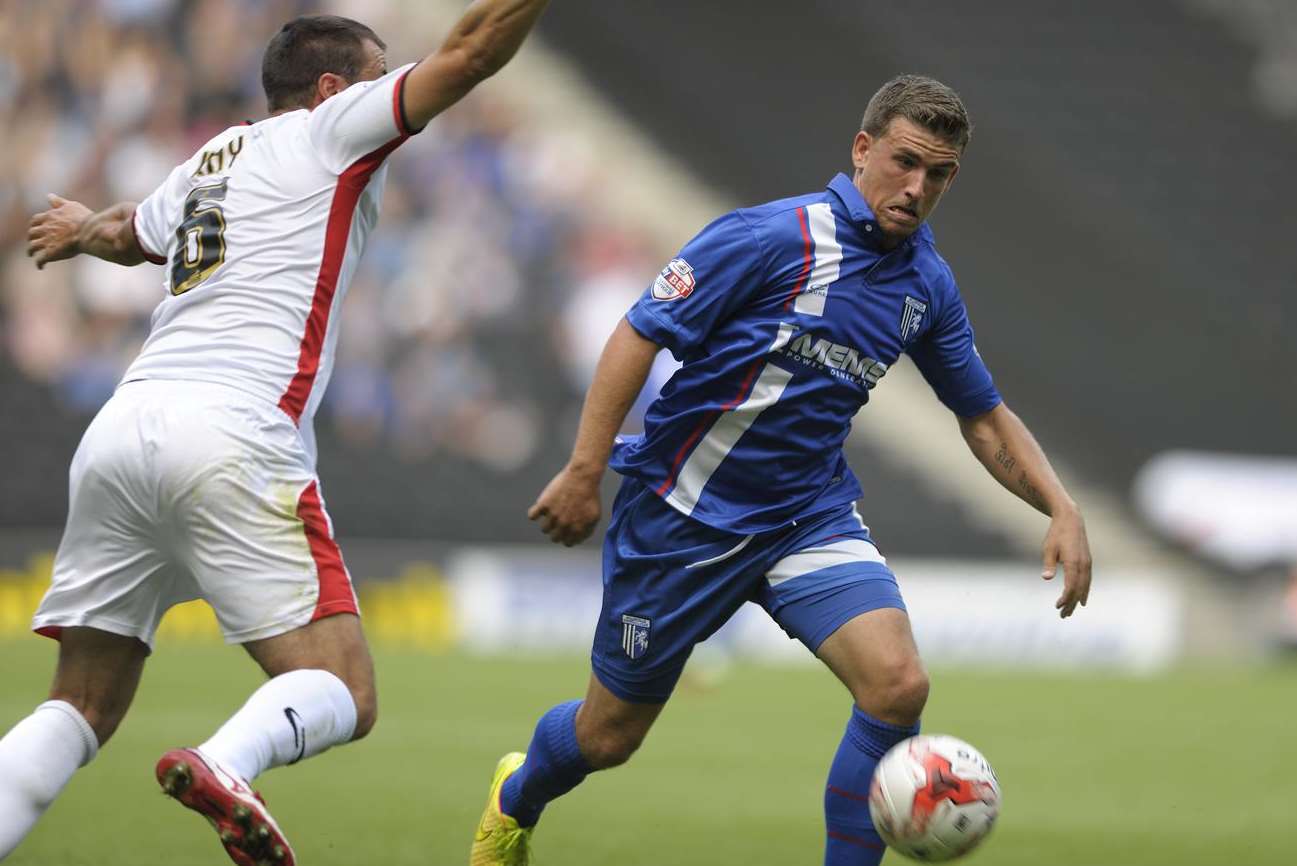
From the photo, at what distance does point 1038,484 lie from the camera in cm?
521

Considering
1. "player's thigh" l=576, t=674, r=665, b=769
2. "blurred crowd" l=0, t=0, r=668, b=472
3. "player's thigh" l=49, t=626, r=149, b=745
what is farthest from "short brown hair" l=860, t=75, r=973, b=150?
"blurred crowd" l=0, t=0, r=668, b=472

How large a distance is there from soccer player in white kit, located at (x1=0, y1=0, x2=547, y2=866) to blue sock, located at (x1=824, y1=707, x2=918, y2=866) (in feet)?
4.15

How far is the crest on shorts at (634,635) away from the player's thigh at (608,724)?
150 mm

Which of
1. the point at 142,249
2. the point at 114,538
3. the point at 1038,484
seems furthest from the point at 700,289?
the point at 114,538

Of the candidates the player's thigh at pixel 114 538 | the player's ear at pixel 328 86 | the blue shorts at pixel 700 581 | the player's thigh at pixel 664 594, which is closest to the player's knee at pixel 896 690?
the blue shorts at pixel 700 581

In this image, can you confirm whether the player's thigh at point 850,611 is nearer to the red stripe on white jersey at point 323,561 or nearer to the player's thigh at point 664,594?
the player's thigh at point 664,594

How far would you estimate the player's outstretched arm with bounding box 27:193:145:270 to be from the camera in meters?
4.89

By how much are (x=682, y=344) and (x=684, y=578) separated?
0.66 meters

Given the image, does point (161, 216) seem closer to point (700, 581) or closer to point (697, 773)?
point (700, 581)

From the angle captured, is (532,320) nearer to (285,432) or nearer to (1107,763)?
(1107,763)

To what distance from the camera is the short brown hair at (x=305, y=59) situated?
473 centimetres

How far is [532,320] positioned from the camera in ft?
59.9

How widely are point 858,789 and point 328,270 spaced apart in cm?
189

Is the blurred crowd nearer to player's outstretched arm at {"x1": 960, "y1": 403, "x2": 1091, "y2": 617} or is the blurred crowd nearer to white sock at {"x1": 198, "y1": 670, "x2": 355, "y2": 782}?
player's outstretched arm at {"x1": 960, "y1": 403, "x2": 1091, "y2": 617}
